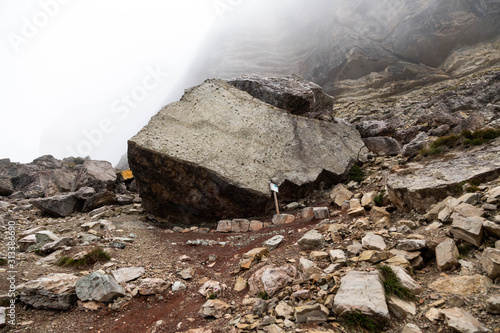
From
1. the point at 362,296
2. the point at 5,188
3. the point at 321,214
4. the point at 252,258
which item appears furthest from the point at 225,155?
the point at 5,188

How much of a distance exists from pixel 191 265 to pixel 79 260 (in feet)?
10.9

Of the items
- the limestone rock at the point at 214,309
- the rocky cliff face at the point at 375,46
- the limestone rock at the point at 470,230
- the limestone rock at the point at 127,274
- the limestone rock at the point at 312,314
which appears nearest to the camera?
the limestone rock at the point at 312,314

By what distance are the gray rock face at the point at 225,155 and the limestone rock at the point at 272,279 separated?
634 cm

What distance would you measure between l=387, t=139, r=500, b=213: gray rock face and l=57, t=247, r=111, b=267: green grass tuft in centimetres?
950

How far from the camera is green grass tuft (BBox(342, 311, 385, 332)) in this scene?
147 inches

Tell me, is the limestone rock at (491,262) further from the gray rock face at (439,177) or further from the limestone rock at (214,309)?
the limestone rock at (214,309)

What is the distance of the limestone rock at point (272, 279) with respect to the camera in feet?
17.5

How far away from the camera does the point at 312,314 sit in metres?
4.14

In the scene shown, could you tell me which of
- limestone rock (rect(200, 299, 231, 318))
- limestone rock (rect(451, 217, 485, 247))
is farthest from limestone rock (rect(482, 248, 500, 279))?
limestone rock (rect(200, 299, 231, 318))

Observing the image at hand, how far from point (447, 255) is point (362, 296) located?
1988mm

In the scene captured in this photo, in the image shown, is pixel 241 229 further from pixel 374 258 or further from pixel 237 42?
pixel 237 42

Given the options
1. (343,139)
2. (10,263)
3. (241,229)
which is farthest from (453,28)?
(10,263)

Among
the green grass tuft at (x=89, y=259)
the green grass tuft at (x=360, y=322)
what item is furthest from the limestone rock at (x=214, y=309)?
the green grass tuft at (x=89, y=259)

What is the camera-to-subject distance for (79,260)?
774 centimetres
